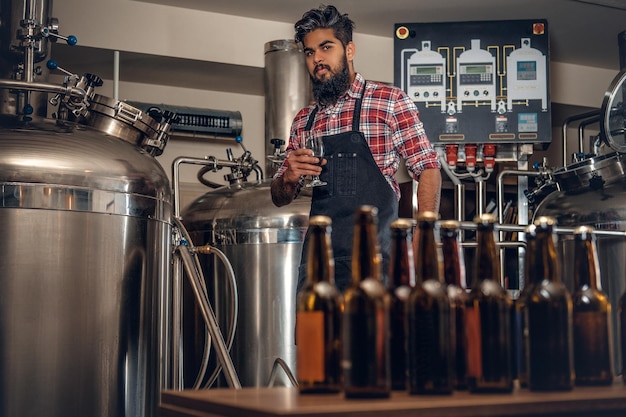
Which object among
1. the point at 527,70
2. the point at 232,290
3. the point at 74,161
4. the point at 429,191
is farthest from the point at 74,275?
the point at 527,70

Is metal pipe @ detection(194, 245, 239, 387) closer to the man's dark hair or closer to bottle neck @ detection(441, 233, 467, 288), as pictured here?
the man's dark hair

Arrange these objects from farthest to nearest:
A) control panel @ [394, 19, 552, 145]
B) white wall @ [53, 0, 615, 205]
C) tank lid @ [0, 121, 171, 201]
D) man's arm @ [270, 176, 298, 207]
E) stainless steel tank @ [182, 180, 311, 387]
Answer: control panel @ [394, 19, 552, 145], white wall @ [53, 0, 615, 205], stainless steel tank @ [182, 180, 311, 387], tank lid @ [0, 121, 171, 201], man's arm @ [270, 176, 298, 207]

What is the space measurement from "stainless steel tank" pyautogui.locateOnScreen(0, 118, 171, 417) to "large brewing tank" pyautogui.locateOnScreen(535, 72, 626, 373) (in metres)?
2.00

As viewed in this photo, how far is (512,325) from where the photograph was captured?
3.82 feet

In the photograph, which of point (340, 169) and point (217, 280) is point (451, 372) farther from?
point (217, 280)

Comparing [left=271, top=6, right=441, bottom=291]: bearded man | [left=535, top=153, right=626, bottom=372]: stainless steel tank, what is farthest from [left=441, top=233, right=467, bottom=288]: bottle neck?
[left=535, top=153, right=626, bottom=372]: stainless steel tank

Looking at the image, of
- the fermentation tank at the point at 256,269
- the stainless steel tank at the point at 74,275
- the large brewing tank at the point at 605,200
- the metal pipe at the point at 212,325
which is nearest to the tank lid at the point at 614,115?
the large brewing tank at the point at 605,200

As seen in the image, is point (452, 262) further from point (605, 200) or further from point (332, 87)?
point (605, 200)

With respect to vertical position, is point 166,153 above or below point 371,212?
above

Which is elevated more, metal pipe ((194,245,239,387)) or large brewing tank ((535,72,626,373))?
large brewing tank ((535,72,626,373))

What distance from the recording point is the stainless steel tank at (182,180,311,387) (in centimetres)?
378

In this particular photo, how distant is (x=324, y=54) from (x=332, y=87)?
0.13 meters

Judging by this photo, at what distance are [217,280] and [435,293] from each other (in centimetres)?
296

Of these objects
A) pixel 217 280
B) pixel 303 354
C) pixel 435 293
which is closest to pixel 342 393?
pixel 303 354
